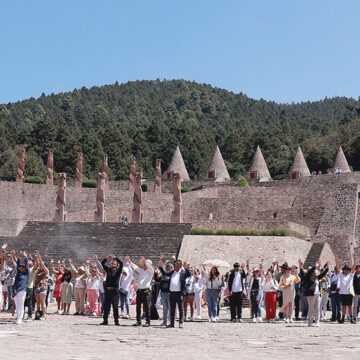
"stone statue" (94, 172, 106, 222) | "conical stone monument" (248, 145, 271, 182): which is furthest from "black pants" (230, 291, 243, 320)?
"conical stone monument" (248, 145, 271, 182)

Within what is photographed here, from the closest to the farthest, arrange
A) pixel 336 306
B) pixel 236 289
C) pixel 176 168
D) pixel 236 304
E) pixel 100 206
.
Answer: pixel 236 289 < pixel 236 304 < pixel 336 306 < pixel 100 206 < pixel 176 168

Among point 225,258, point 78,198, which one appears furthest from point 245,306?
point 78,198

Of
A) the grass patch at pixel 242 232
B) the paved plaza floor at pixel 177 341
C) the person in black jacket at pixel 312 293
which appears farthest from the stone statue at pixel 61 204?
the person in black jacket at pixel 312 293

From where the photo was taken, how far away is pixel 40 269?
583 inches

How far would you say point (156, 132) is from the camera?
8369 centimetres

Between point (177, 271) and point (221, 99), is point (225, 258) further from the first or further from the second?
point (221, 99)

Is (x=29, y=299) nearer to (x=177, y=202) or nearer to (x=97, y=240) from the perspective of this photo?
(x=97, y=240)

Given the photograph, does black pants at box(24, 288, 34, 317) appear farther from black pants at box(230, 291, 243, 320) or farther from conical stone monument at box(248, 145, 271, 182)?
conical stone monument at box(248, 145, 271, 182)

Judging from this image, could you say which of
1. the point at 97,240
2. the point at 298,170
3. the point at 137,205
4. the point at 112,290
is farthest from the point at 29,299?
the point at 298,170

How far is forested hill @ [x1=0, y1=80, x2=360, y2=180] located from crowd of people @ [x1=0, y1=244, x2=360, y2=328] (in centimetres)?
4557

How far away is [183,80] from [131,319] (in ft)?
419

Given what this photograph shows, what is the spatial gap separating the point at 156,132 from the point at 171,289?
232ft

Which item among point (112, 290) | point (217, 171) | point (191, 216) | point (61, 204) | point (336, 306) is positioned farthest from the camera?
point (217, 171)

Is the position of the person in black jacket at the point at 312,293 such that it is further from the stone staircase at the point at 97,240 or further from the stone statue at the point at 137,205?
the stone statue at the point at 137,205
